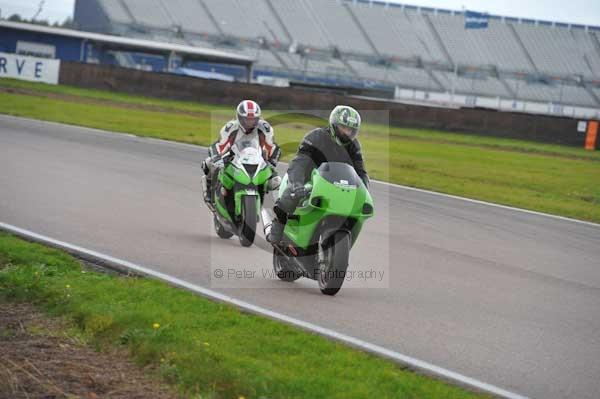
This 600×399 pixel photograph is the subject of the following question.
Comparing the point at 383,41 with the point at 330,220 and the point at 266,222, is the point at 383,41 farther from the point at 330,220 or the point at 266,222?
the point at 330,220

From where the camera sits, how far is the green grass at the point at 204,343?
5352 mm

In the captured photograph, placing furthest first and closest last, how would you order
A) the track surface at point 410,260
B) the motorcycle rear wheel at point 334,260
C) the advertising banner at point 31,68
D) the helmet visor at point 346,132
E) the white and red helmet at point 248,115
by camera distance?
the advertising banner at point 31,68 < the white and red helmet at point 248,115 < the helmet visor at point 346,132 < the motorcycle rear wheel at point 334,260 < the track surface at point 410,260

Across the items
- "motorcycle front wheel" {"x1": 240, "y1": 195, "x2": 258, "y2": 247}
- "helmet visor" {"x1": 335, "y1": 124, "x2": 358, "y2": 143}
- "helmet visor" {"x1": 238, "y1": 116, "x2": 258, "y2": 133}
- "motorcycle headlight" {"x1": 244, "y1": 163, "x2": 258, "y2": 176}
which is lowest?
"motorcycle front wheel" {"x1": 240, "y1": 195, "x2": 258, "y2": 247}

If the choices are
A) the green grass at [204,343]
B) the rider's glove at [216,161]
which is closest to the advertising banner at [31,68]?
the rider's glove at [216,161]

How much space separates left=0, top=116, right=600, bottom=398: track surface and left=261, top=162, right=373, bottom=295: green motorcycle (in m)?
0.27

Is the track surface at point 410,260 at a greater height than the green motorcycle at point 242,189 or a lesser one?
Result: lesser

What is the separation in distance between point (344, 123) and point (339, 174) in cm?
44

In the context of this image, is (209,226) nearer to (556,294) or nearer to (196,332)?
(556,294)

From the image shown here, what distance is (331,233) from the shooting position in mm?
7871

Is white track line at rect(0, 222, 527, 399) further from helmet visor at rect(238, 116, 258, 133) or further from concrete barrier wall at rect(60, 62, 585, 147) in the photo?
concrete barrier wall at rect(60, 62, 585, 147)

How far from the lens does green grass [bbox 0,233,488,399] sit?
5.35 metres

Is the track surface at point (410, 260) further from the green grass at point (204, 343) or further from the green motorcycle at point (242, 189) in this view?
the green grass at point (204, 343)

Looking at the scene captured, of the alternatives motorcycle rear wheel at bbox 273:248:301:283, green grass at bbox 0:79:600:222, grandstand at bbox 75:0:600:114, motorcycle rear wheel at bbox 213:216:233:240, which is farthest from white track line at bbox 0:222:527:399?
grandstand at bbox 75:0:600:114

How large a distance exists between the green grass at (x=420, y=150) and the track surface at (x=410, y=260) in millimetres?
2645
